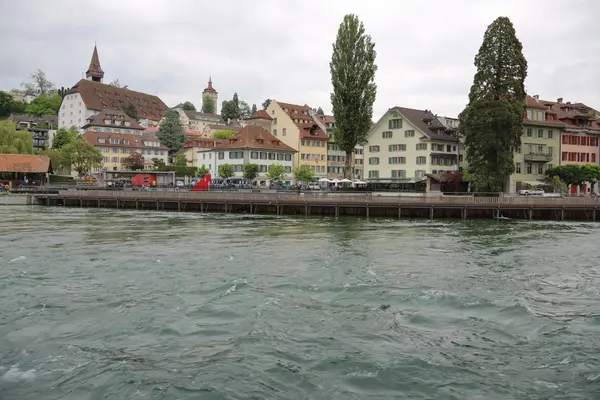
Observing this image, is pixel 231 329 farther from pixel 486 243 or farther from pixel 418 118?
pixel 418 118

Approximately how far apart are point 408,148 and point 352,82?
52.6 ft

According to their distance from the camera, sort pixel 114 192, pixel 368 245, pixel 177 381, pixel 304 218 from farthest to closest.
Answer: pixel 114 192
pixel 304 218
pixel 368 245
pixel 177 381

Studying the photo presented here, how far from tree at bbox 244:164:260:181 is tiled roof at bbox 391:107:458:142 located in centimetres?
2310

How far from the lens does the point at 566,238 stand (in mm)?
34531

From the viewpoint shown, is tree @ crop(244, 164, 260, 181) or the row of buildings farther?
tree @ crop(244, 164, 260, 181)

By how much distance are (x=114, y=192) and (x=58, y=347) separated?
5513 centimetres

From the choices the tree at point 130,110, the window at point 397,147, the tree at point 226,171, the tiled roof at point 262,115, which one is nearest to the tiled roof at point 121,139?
the tiled roof at point 262,115

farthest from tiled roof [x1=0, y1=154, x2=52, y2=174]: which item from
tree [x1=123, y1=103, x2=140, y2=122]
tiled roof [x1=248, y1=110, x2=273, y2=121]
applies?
tree [x1=123, y1=103, x2=140, y2=122]

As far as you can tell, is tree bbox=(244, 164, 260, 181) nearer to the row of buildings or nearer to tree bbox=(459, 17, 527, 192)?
the row of buildings

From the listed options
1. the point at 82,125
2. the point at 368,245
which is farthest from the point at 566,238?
the point at 82,125

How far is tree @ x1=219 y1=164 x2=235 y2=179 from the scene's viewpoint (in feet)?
275

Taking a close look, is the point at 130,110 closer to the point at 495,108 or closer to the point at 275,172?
the point at 275,172

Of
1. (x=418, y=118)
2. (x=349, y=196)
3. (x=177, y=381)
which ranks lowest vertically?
(x=177, y=381)

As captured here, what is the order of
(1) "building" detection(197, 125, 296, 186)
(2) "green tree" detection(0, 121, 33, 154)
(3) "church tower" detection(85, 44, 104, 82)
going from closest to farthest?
1. (1) "building" detection(197, 125, 296, 186)
2. (2) "green tree" detection(0, 121, 33, 154)
3. (3) "church tower" detection(85, 44, 104, 82)
